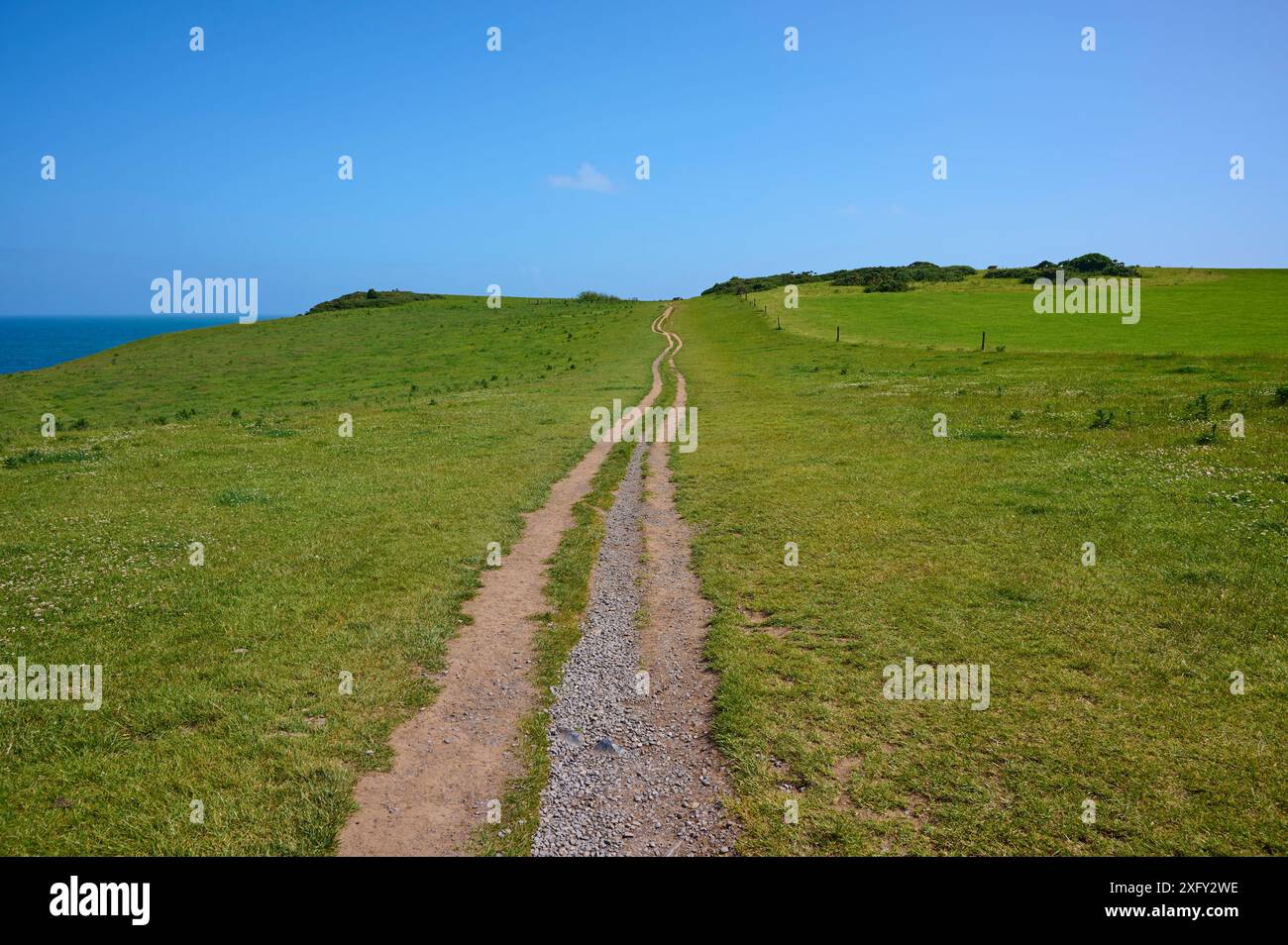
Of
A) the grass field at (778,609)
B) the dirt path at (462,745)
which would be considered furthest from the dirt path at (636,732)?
the dirt path at (462,745)

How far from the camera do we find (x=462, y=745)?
8672 mm

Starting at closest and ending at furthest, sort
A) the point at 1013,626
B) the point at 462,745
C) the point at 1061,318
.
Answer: the point at 462,745
the point at 1013,626
the point at 1061,318

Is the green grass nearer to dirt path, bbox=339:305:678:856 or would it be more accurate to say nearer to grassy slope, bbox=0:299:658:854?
grassy slope, bbox=0:299:658:854

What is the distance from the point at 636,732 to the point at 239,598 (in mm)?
8410

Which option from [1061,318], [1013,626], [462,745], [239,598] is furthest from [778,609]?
[1061,318]

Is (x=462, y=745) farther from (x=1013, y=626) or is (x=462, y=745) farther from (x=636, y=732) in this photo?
(x=1013, y=626)

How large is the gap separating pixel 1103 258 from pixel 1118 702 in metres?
159

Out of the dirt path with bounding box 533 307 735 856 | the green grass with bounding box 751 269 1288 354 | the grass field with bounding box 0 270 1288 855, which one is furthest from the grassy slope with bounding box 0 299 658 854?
the green grass with bounding box 751 269 1288 354

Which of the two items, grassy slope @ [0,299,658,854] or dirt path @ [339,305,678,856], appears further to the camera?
grassy slope @ [0,299,658,854]

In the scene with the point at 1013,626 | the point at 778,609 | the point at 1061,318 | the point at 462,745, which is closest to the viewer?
the point at 462,745

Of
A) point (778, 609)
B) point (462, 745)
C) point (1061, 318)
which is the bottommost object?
point (462, 745)

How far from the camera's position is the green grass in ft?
177

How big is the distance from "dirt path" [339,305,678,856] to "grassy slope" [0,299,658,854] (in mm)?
312
